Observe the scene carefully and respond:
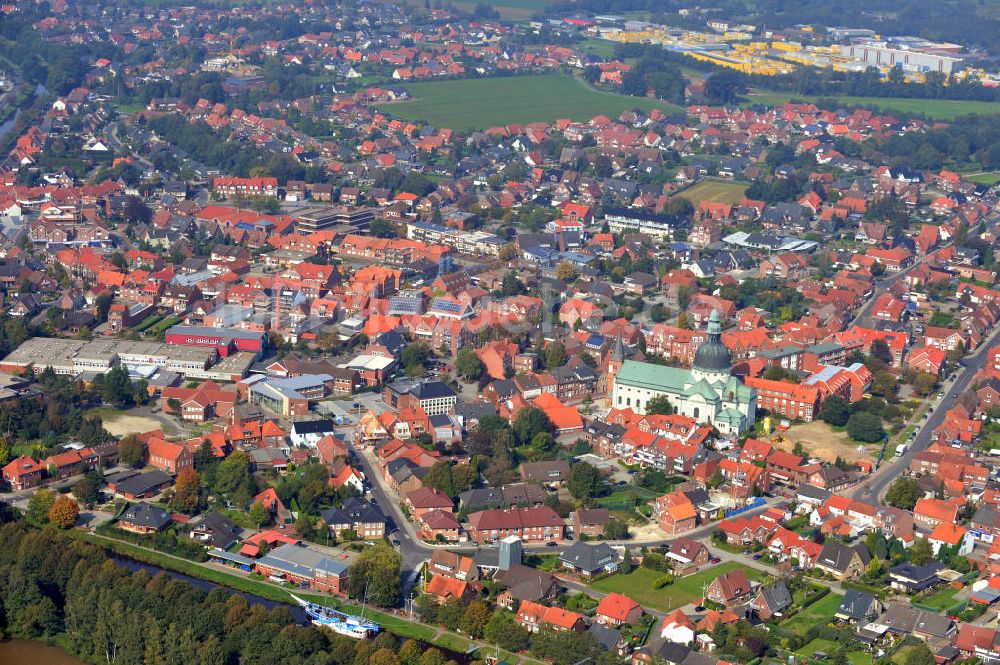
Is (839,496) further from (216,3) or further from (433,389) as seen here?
(216,3)

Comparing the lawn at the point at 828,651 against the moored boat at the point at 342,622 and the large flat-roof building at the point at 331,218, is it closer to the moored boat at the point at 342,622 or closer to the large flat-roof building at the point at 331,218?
the moored boat at the point at 342,622

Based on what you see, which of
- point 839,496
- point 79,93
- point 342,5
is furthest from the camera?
point 342,5

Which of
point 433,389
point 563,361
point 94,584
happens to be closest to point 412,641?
point 94,584

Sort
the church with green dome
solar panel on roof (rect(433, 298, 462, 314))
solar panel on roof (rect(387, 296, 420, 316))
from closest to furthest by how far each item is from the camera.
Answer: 1. the church with green dome
2. solar panel on roof (rect(387, 296, 420, 316))
3. solar panel on roof (rect(433, 298, 462, 314))

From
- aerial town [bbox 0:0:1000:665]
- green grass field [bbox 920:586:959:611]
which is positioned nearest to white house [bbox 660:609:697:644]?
aerial town [bbox 0:0:1000:665]

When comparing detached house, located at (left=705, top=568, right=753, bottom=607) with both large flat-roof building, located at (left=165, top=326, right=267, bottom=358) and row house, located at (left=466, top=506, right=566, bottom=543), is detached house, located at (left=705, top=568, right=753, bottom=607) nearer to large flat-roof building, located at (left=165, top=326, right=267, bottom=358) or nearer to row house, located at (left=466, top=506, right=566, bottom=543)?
row house, located at (left=466, top=506, right=566, bottom=543)

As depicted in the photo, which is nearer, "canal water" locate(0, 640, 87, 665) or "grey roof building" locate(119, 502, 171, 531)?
"canal water" locate(0, 640, 87, 665)
